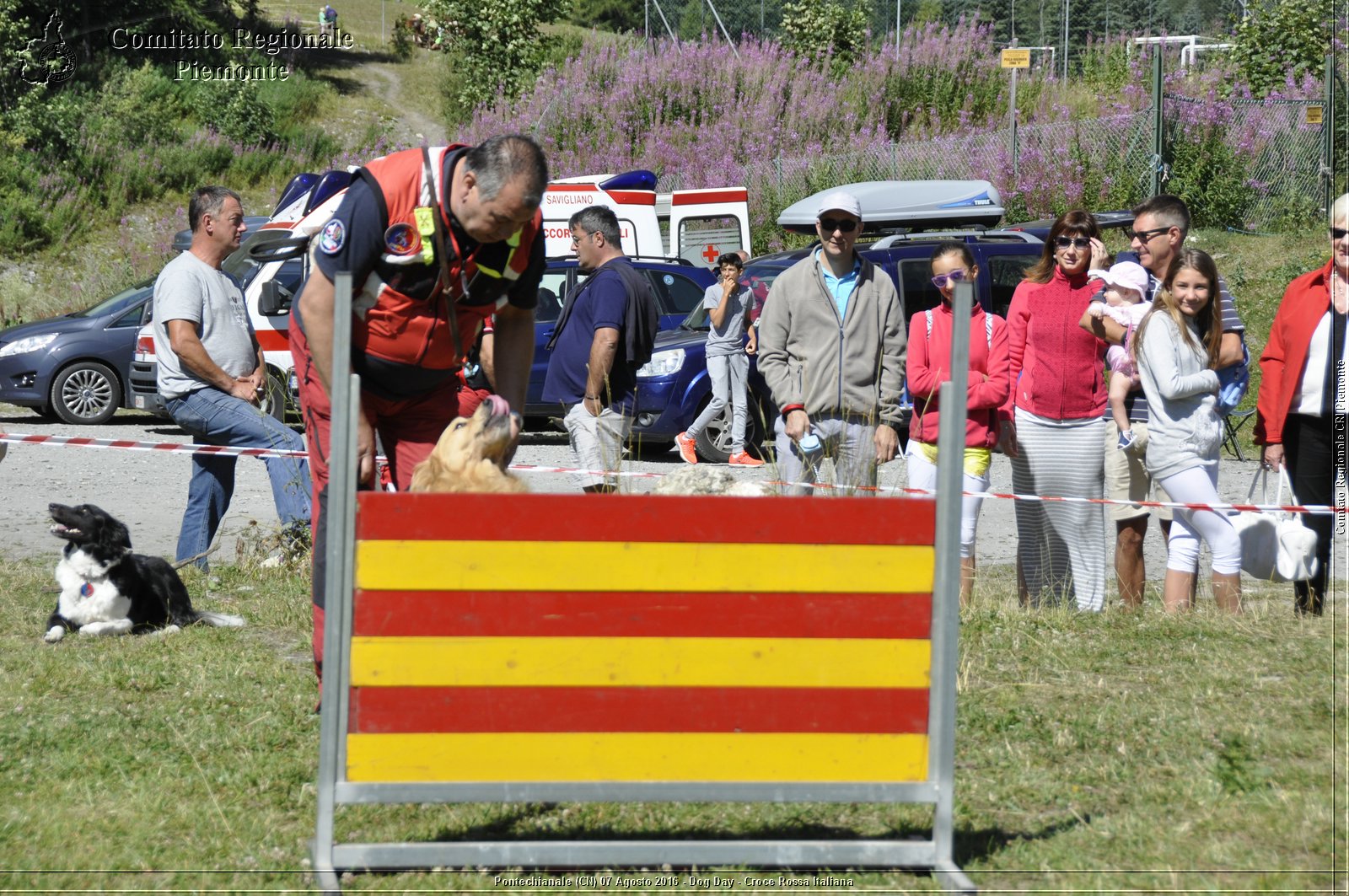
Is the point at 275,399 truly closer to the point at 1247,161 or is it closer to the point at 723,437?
the point at 723,437

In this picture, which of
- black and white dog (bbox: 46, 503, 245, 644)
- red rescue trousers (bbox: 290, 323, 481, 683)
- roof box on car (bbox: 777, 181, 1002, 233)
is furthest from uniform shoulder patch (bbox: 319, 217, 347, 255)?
roof box on car (bbox: 777, 181, 1002, 233)

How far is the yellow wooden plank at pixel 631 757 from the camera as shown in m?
3.30

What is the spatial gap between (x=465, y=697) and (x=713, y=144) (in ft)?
75.1

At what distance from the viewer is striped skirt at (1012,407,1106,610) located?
6613mm

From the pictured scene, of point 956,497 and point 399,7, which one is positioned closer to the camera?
point 956,497

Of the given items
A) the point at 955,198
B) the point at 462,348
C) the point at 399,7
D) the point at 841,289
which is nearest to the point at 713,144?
the point at 955,198

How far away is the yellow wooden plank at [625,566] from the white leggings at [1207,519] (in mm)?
3214

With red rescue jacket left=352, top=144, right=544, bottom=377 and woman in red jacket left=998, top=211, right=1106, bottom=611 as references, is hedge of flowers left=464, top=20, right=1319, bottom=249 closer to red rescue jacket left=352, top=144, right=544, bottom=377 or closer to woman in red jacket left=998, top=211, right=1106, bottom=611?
woman in red jacket left=998, top=211, right=1106, bottom=611

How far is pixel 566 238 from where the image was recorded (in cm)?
1825

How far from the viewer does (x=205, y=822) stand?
12.7ft

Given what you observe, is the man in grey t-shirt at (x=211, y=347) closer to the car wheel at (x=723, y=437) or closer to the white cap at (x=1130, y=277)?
the white cap at (x=1130, y=277)

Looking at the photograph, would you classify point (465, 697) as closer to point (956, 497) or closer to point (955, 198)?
point (956, 497)

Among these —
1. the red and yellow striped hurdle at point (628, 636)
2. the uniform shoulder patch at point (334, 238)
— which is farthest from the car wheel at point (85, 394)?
the red and yellow striped hurdle at point (628, 636)

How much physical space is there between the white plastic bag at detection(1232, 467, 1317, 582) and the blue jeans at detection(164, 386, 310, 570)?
4.82 m
